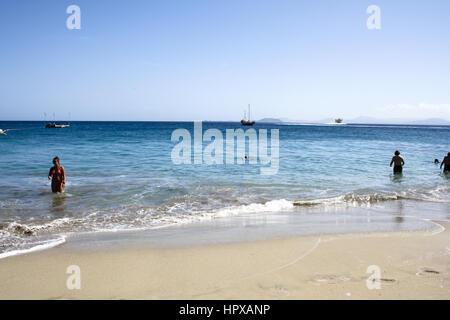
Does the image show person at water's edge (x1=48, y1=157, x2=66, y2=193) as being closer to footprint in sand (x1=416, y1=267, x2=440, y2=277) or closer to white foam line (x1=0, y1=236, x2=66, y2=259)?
white foam line (x1=0, y1=236, x2=66, y2=259)

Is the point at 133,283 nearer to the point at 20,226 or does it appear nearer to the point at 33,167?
the point at 20,226

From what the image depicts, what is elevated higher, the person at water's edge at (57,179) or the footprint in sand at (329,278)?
the person at water's edge at (57,179)

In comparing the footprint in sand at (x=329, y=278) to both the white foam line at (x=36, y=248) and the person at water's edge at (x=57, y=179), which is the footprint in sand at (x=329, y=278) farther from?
the person at water's edge at (x=57, y=179)

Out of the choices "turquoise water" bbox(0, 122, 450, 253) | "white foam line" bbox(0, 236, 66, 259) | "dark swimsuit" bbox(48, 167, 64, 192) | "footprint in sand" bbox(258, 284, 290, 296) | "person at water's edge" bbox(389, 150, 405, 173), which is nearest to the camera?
"footprint in sand" bbox(258, 284, 290, 296)

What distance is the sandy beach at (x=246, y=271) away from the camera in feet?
13.6

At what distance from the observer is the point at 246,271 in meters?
4.84

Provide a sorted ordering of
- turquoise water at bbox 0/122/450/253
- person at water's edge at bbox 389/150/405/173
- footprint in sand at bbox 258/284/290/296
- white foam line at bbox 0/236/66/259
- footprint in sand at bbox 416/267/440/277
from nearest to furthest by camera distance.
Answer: footprint in sand at bbox 258/284/290/296, footprint in sand at bbox 416/267/440/277, white foam line at bbox 0/236/66/259, turquoise water at bbox 0/122/450/253, person at water's edge at bbox 389/150/405/173

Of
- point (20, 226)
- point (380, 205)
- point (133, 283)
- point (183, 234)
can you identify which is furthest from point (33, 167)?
point (380, 205)

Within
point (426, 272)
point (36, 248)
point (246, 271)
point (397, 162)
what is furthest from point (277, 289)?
point (397, 162)

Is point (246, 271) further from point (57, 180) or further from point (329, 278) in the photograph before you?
point (57, 180)

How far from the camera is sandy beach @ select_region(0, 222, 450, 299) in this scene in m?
4.14

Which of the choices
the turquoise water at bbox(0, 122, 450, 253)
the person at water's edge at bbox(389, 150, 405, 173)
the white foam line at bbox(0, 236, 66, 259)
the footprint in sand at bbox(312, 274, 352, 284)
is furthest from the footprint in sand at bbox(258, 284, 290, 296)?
the person at water's edge at bbox(389, 150, 405, 173)

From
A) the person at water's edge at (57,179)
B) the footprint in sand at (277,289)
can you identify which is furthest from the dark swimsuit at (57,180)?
the footprint in sand at (277,289)
